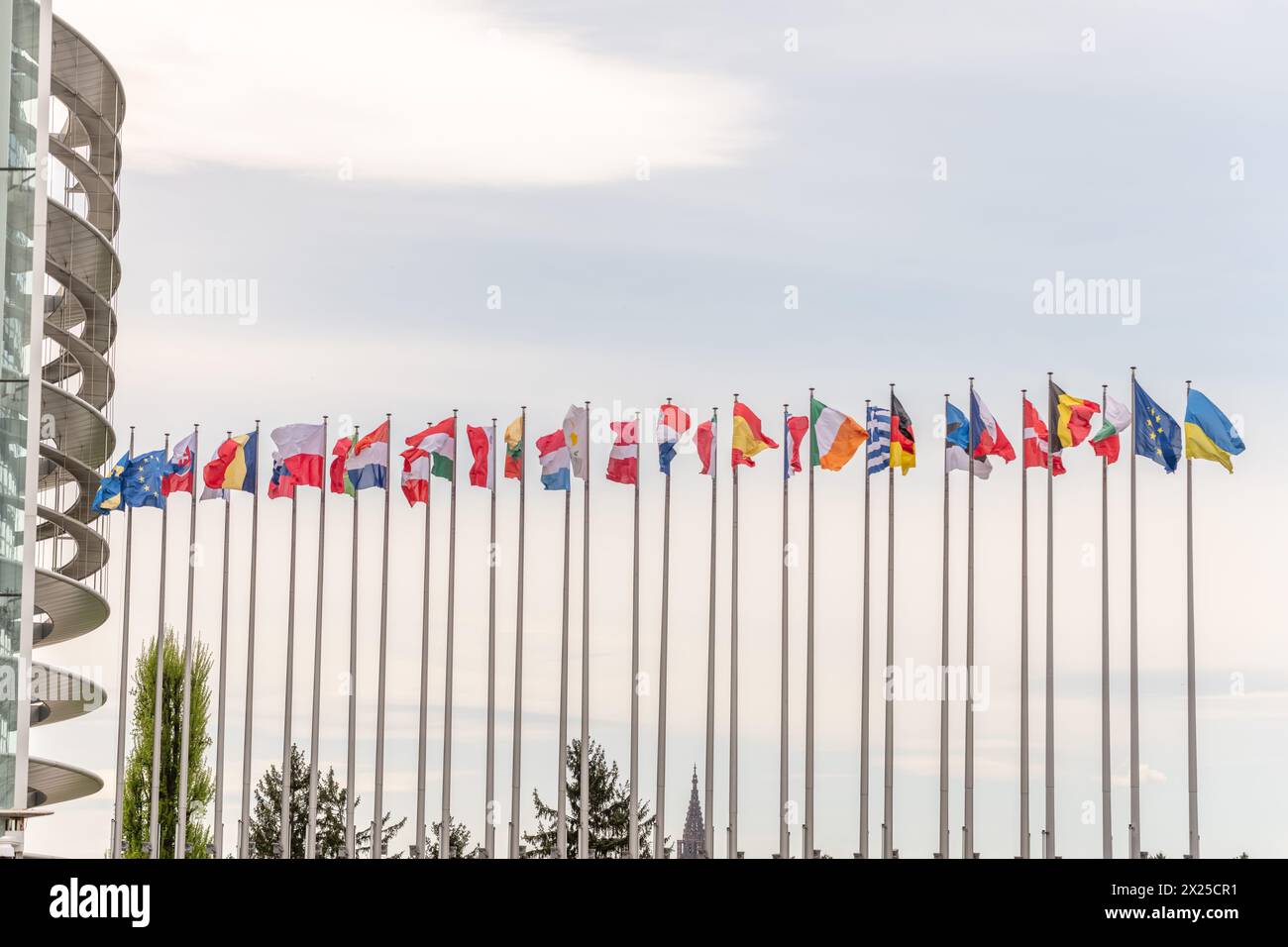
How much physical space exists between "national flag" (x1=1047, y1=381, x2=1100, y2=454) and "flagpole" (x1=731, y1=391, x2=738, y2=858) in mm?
7906

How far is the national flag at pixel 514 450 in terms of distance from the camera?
153 feet

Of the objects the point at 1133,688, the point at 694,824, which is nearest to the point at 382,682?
the point at 1133,688

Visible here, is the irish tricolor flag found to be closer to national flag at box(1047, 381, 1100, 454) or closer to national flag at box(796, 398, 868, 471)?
national flag at box(796, 398, 868, 471)

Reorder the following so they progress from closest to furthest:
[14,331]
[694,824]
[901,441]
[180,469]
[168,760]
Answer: [14,331]
[901,441]
[180,469]
[168,760]
[694,824]

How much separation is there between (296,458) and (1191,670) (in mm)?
23410

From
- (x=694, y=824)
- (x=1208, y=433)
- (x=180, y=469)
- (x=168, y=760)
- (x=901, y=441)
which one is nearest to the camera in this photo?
(x=1208, y=433)

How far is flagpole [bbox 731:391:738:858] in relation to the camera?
4484 cm

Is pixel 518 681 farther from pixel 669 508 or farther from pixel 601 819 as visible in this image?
pixel 601 819

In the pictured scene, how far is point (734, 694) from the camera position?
45.9 meters
